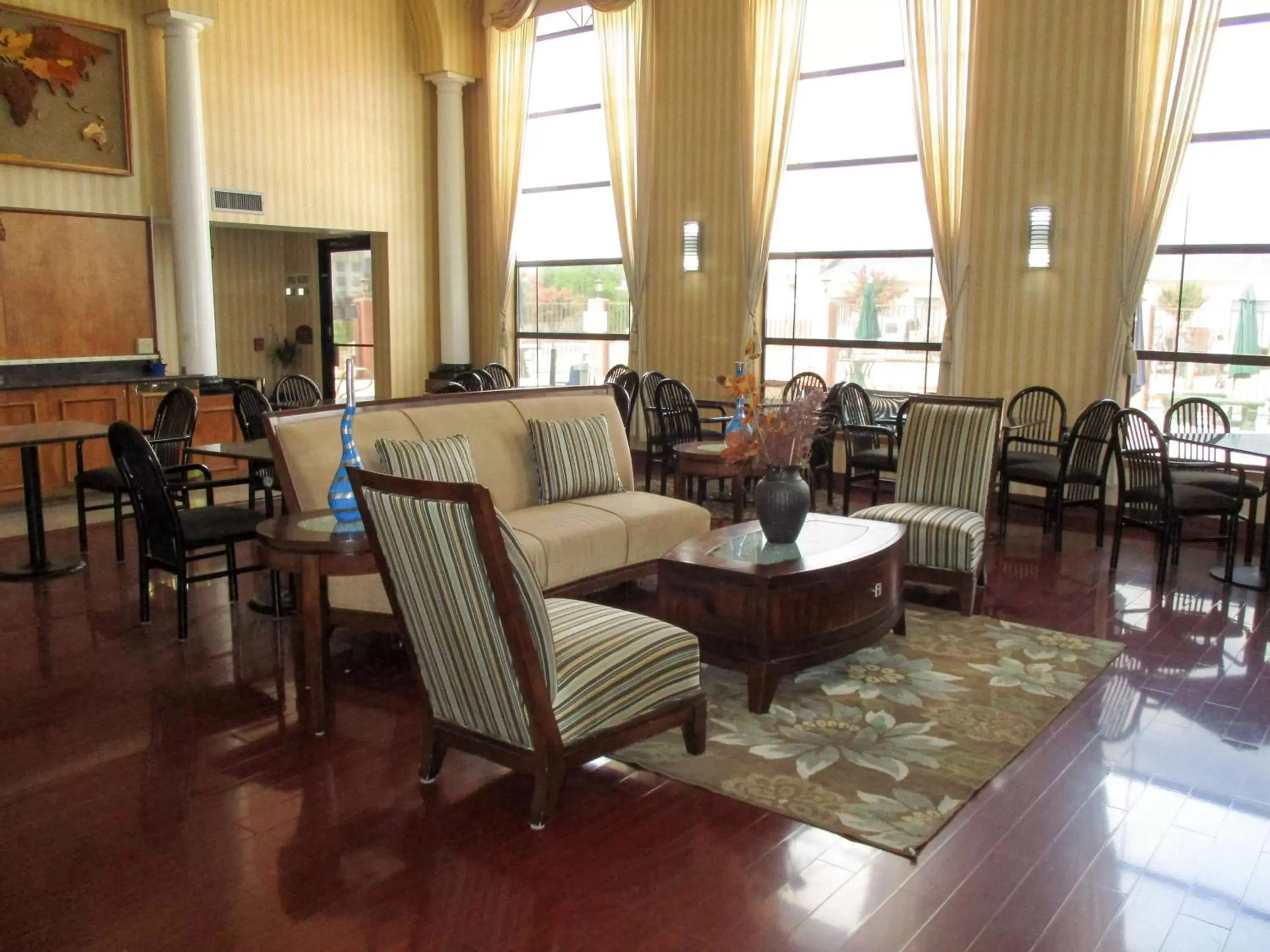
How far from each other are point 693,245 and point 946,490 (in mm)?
4569

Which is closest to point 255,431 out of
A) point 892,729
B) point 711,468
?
point 711,468

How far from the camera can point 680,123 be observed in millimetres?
9375

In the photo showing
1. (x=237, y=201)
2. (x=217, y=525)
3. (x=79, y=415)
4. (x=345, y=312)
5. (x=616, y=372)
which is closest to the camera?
(x=217, y=525)

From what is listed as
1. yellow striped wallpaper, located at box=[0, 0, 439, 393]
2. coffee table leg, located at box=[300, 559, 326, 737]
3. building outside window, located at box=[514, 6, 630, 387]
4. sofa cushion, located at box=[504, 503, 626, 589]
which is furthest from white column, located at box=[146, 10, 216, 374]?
coffee table leg, located at box=[300, 559, 326, 737]

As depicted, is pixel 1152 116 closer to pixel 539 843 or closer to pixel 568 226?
pixel 568 226

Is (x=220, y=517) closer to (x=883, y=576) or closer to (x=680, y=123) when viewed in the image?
(x=883, y=576)

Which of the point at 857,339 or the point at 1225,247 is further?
the point at 857,339

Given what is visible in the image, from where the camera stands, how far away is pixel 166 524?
4691mm

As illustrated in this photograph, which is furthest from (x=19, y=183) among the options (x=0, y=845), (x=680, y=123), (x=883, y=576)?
(x=883, y=576)

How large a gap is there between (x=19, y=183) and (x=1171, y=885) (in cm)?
871

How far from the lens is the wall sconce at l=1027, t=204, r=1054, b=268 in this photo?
7387mm

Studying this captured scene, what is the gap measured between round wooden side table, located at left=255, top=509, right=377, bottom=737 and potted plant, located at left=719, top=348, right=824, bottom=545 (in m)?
1.58

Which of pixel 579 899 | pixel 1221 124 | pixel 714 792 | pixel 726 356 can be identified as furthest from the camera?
pixel 726 356

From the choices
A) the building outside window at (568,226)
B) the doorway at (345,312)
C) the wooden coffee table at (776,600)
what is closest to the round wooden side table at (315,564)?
the wooden coffee table at (776,600)
